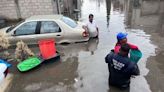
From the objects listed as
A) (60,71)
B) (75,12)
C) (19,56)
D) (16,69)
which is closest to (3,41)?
(19,56)

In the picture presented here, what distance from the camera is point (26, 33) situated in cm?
994

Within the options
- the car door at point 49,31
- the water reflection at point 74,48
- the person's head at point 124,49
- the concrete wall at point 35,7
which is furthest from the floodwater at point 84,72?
the concrete wall at point 35,7

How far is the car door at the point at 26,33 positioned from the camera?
985 cm

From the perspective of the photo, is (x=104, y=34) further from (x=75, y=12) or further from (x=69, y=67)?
(x=75, y=12)

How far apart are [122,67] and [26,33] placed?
19.2 feet

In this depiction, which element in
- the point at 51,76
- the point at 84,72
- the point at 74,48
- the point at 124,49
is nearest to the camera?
the point at 124,49

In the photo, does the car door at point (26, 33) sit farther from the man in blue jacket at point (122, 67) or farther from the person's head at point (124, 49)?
the person's head at point (124, 49)

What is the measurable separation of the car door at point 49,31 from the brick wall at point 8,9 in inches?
281

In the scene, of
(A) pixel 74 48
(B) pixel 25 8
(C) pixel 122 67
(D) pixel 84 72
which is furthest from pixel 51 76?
(B) pixel 25 8

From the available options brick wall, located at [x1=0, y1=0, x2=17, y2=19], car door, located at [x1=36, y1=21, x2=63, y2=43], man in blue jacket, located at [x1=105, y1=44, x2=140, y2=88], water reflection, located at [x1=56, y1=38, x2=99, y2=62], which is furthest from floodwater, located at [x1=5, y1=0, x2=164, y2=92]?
brick wall, located at [x1=0, y1=0, x2=17, y2=19]

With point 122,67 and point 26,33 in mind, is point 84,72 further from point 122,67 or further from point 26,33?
point 26,33

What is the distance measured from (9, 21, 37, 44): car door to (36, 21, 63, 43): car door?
29cm

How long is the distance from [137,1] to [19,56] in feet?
71.0

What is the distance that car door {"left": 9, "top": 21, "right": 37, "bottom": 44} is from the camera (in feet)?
32.3
